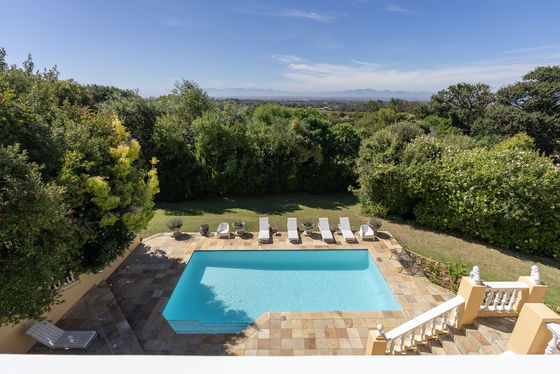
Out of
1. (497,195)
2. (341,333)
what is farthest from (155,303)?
(497,195)

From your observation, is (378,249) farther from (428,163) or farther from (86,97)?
(86,97)

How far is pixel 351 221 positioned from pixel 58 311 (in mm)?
13424

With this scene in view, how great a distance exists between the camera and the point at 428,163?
1401 centimetres

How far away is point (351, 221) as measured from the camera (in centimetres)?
1588

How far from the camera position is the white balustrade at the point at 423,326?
20.9ft

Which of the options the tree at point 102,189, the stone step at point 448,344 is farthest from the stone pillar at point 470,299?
the tree at point 102,189

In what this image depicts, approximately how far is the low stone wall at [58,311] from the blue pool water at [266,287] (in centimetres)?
285

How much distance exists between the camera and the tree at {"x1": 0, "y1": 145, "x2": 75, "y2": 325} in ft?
17.1

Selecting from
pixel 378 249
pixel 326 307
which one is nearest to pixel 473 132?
pixel 378 249

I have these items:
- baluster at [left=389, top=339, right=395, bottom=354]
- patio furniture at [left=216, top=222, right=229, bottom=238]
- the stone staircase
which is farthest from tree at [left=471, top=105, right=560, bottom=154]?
baluster at [left=389, top=339, right=395, bottom=354]

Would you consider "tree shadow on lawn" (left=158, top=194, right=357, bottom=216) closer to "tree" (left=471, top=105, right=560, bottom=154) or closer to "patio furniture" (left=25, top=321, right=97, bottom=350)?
"patio furniture" (left=25, top=321, right=97, bottom=350)

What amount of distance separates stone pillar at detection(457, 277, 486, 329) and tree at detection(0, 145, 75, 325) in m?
9.74

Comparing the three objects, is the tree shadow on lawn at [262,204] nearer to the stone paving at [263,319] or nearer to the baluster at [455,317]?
the stone paving at [263,319]
